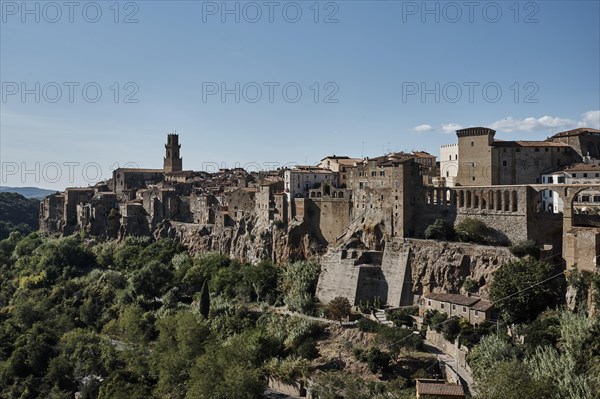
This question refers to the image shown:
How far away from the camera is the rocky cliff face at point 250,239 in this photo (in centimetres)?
4969

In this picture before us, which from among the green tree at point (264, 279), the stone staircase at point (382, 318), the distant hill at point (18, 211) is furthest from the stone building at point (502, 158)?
the distant hill at point (18, 211)

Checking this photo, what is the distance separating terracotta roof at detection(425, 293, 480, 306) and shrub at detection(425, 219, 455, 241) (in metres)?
4.54

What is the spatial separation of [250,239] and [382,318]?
64.2ft

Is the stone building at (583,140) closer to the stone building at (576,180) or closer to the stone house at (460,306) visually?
the stone building at (576,180)

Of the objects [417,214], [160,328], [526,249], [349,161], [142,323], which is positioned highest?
[349,161]

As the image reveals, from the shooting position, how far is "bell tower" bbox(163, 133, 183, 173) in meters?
94.2

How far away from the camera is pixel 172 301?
50.9 meters

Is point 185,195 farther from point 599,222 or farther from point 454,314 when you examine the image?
point 599,222

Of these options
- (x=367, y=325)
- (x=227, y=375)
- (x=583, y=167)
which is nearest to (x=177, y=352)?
(x=227, y=375)

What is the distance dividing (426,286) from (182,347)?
17356mm

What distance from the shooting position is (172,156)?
311 ft

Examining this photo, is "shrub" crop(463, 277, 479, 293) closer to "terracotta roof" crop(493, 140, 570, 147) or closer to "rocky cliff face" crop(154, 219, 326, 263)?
"terracotta roof" crop(493, 140, 570, 147)

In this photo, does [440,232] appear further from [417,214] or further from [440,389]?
[440,389]

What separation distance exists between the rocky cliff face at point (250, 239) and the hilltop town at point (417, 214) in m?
0.11
